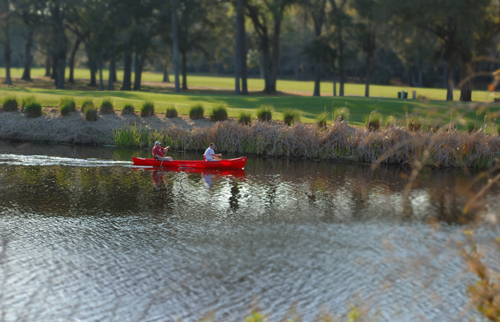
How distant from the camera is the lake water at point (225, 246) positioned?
9695 mm

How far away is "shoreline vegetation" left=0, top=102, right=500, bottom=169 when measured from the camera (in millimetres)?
23156

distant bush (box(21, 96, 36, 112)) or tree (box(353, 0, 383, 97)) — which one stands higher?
tree (box(353, 0, 383, 97))

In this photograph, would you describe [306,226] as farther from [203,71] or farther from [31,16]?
[203,71]

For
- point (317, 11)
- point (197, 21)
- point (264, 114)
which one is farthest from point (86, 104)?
point (317, 11)

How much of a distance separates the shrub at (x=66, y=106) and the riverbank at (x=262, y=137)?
38 centimetres

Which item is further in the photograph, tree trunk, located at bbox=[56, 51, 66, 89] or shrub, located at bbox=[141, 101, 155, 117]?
tree trunk, located at bbox=[56, 51, 66, 89]

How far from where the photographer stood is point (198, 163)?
21.9 meters

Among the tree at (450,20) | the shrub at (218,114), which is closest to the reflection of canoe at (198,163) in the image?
the shrub at (218,114)

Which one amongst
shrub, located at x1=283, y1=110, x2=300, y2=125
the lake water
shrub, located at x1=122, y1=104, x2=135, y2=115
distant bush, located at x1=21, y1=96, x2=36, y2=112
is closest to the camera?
the lake water

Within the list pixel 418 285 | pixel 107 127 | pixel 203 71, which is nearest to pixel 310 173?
pixel 418 285

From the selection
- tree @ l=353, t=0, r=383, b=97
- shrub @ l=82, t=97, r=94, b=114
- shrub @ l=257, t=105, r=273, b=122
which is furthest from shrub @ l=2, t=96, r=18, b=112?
tree @ l=353, t=0, r=383, b=97

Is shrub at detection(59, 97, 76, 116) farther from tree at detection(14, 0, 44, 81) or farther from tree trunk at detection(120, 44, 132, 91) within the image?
tree at detection(14, 0, 44, 81)

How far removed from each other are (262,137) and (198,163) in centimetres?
534

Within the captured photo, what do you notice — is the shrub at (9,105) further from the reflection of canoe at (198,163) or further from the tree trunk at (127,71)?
the tree trunk at (127,71)
